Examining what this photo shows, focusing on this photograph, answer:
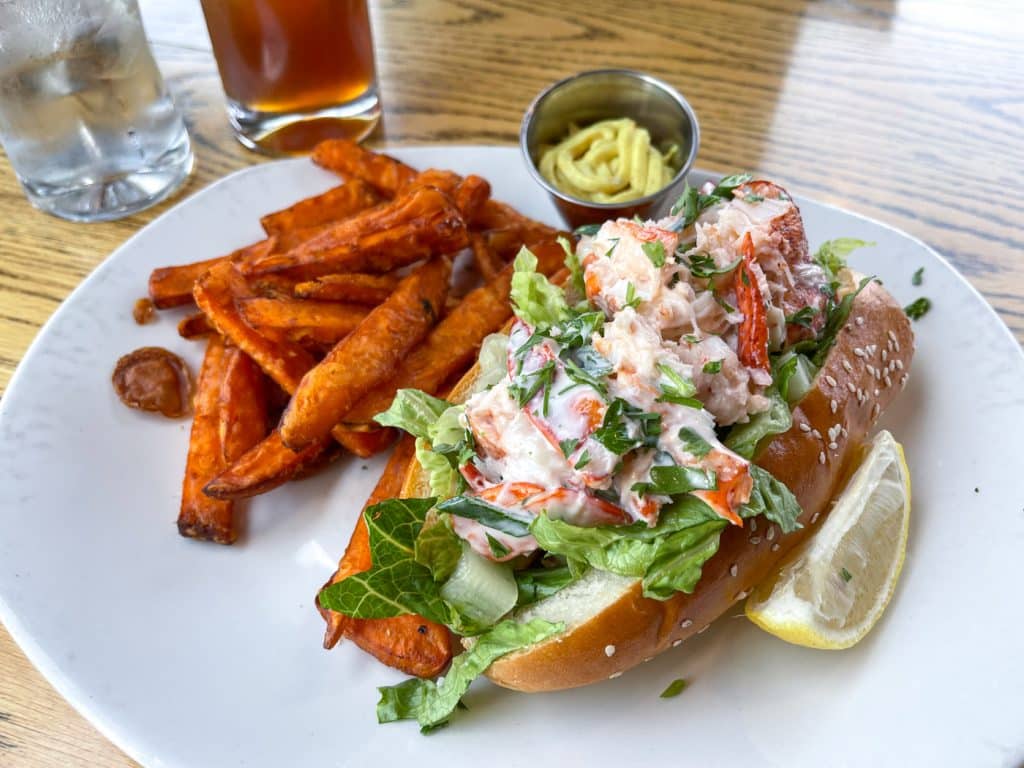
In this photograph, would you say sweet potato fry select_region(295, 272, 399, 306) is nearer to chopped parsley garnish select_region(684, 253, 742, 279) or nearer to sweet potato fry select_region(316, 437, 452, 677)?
sweet potato fry select_region(316, 437, 452, 677)

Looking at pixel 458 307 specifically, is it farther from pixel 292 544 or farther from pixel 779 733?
pixel 779 733

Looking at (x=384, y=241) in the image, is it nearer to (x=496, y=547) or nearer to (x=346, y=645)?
(x=496, y=547)

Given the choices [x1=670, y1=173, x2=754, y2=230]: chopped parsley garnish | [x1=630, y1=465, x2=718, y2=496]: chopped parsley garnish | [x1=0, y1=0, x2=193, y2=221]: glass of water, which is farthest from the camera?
[x1=0, y1=0, x2=193, y2=221]: glass of water

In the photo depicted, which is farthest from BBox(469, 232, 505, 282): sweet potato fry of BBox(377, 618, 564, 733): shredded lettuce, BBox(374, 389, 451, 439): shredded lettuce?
BBox(377, 618, 564, 733): shredded lettuce

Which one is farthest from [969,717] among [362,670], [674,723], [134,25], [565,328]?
[134,25]

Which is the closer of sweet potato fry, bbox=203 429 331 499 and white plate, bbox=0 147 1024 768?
white plate, bbox=0 147 1024 768
